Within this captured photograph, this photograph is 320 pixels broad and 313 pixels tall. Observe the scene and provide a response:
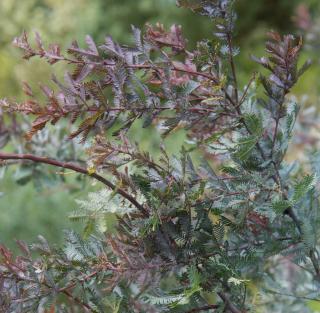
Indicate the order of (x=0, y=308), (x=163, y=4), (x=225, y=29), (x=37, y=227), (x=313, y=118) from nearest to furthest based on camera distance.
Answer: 1. (x=0, y=308)
2. (x=225, y=29)
3. (x=313, y=118)
4. (x=37, y=227)
5. (x=163, y=4)

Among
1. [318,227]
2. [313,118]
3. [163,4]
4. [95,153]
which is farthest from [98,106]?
[163,4]

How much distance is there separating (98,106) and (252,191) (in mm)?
252

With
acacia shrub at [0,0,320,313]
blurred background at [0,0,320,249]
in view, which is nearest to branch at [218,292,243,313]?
acacia shrub at [0,0,320,313]

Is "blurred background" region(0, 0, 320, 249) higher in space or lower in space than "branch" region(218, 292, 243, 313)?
lower

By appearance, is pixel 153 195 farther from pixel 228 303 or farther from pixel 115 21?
pixel 115 21

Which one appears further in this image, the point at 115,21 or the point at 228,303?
the point at 115,21

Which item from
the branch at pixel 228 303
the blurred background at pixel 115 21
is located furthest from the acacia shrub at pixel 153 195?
the blurred background at pixel 115 21

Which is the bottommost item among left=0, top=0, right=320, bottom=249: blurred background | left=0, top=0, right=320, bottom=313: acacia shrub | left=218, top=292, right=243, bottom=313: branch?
left=0, top=0, right=320, bottom=249: blurred background

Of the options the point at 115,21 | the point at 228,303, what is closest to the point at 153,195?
the point at 228,303

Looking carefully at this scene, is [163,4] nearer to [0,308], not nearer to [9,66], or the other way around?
[9,66]

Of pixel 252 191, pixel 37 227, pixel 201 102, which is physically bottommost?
pixel 37 227

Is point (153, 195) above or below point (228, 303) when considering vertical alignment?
above

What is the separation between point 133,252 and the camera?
0.79m

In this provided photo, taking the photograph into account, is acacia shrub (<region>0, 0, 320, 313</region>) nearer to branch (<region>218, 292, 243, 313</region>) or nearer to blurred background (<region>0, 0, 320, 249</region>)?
branch (<region>218, 292, 243, 313</region>)
